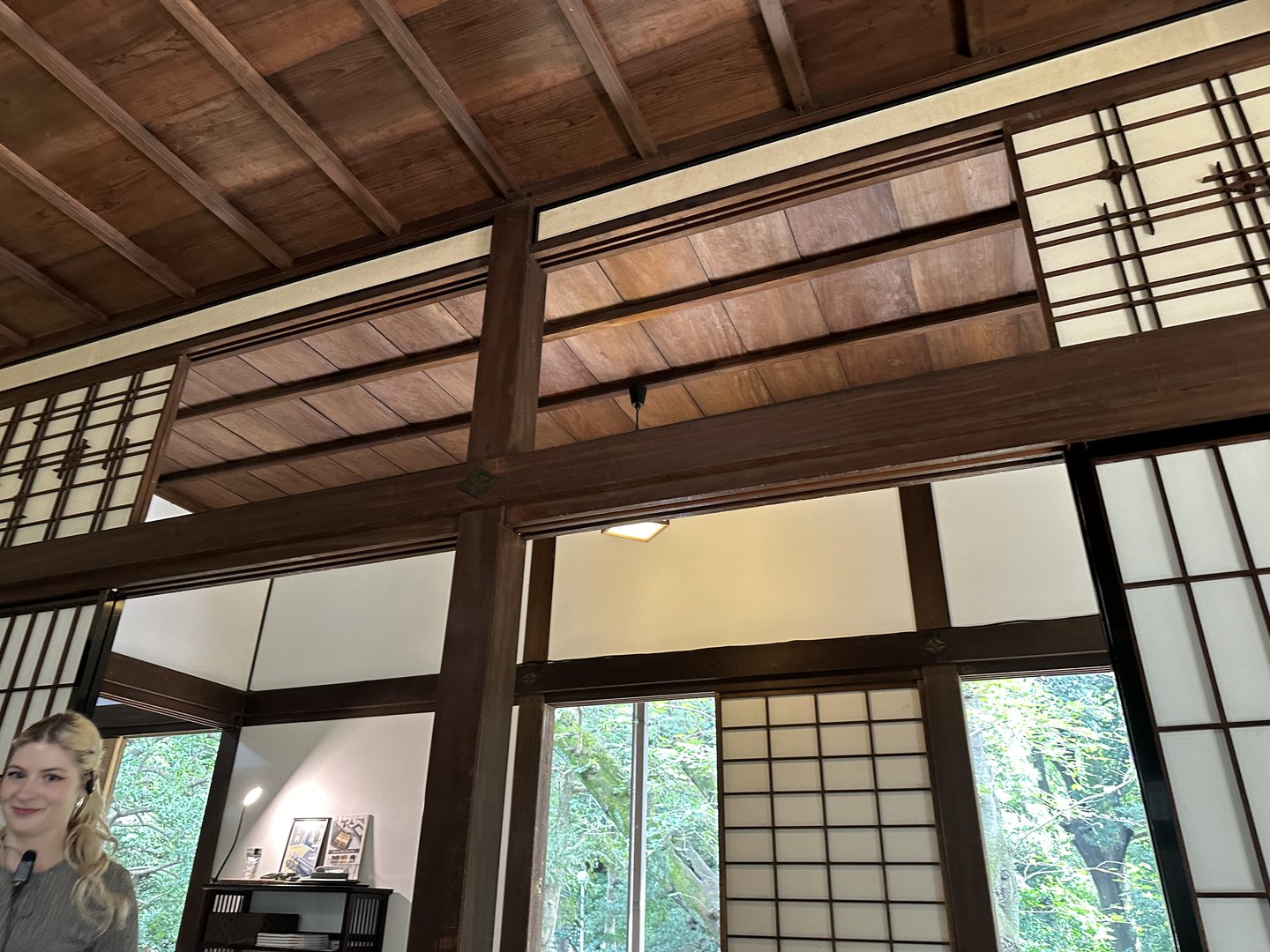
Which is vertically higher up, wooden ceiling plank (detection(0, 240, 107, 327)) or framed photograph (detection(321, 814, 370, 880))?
wooden ceiling plank (detection(0, 240, 107, 327))

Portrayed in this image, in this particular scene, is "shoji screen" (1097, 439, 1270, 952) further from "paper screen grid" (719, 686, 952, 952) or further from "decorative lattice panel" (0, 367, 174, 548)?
"decorative lattice panel" (0, 367, 174, 548)

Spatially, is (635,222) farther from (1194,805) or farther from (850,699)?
(850,699)

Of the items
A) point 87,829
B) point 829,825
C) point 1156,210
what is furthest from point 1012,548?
point 87,829

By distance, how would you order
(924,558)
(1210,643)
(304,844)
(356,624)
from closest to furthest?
(1210,643) < (924,558) < (304,844) < (356,624)

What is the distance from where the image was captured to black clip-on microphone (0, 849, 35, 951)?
1.68m

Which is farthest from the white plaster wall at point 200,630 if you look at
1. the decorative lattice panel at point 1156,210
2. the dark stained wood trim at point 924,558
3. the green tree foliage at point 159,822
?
the decorative lattice panel at point 1156,210

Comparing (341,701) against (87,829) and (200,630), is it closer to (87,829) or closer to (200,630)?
(200,630)

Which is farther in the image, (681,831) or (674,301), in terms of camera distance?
(681,831)

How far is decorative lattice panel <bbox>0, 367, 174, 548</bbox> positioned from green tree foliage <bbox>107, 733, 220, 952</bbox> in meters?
6.40

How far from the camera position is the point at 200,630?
5566 mm

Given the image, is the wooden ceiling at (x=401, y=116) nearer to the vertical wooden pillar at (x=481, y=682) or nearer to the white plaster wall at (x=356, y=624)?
the vertical wooden pillar at (x=481, y=682)

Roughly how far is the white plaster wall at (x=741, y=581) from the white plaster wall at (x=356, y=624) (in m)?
0.93

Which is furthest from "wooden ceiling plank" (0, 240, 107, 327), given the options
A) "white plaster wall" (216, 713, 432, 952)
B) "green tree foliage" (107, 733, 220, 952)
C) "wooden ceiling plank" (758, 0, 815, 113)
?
"green tree foliage" (107, 733, 220, 952)

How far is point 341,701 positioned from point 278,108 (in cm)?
383
